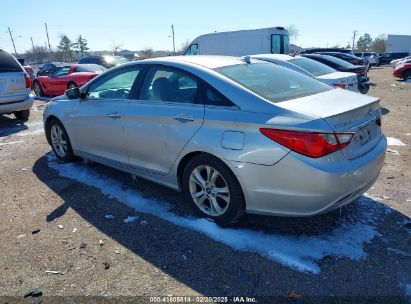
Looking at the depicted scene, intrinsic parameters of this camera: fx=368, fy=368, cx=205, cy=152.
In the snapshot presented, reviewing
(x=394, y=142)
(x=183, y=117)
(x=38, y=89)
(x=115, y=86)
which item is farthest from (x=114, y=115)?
(x=38, y=89)

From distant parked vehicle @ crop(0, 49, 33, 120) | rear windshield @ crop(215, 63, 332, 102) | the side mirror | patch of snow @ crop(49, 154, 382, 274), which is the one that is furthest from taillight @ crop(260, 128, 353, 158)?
distant parked vehicle @ crop(0, 49, 33, 120)

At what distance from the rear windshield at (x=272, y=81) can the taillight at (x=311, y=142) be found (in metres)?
0.47

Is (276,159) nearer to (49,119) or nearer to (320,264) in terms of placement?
(320,264)

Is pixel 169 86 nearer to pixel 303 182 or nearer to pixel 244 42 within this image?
pixel 303 182

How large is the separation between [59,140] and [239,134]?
3526mm

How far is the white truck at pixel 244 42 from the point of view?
17344mm

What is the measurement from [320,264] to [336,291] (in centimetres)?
33

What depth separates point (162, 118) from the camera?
12.7ft

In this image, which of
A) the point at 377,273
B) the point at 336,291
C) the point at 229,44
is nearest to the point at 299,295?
the point at 336,291

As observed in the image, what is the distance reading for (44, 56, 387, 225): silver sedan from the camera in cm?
303

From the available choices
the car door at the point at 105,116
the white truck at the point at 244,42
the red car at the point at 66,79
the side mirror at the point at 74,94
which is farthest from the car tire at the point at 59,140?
the white truck at the point at 244,42

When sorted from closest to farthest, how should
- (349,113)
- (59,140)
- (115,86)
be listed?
1. (349,113)
2. (115,86)
3. (59,140)

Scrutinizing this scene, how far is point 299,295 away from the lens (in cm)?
273

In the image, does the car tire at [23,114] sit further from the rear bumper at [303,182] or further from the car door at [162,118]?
the rear bumper at [303,182]
